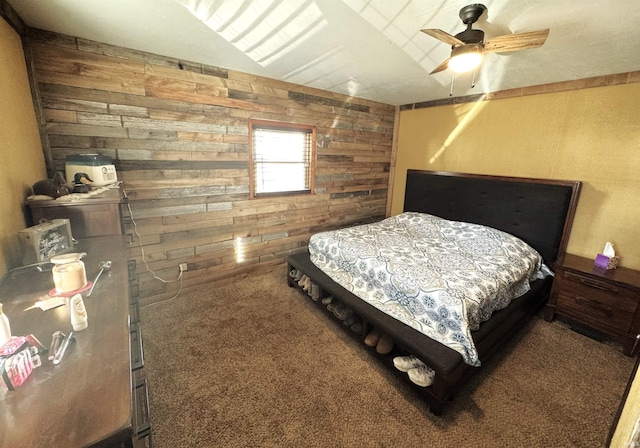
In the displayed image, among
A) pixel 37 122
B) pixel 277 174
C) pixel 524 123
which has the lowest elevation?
pixel 277 174

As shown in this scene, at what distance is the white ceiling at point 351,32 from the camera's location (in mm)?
1552

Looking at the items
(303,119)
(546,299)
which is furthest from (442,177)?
(303,119)

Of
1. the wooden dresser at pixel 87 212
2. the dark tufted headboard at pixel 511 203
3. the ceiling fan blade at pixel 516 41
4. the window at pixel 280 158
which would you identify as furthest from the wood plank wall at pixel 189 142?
the ceiling fan blade at pixel 516 41

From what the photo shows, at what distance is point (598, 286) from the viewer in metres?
2.28

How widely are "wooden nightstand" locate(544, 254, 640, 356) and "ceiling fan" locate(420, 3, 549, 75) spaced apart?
78.5 inches

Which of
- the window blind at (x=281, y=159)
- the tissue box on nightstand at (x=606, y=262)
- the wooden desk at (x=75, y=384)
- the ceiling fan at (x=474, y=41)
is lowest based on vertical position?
the tissue box on nightstand at (x=606, y=262)

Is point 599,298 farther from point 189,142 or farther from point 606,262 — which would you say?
point 189,142

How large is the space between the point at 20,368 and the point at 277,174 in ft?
9.25

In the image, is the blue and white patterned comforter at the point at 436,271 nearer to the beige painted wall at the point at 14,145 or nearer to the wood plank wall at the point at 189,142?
the wood plank wall at the point at 189,142

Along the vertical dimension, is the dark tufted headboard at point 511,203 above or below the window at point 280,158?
below

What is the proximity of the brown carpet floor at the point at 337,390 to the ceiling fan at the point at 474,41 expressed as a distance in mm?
2173

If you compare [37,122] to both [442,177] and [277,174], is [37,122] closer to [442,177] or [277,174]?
[277,174]

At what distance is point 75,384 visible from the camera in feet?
2.55

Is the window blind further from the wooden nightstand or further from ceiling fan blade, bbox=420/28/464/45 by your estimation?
→ the wooden nightstand
